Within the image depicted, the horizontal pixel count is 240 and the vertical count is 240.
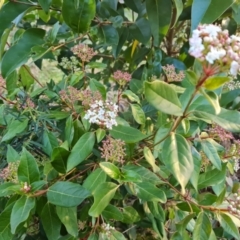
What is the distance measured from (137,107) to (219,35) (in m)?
0.32

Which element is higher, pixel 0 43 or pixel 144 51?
pixel 0 43

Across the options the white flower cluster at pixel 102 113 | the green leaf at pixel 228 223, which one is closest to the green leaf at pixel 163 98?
the white flower cluster at pixel 102 113

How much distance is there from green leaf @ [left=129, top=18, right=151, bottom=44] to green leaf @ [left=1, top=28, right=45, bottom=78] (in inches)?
8.6

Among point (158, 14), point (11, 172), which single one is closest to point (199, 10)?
point (158, 14)

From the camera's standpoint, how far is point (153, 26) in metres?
1.00

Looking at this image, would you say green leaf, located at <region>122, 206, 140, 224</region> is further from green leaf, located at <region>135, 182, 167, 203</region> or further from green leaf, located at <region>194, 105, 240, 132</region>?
green leaf, located at <region>194, 105, 240, 132</region>

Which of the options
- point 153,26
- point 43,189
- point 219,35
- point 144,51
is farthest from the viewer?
point 144,51

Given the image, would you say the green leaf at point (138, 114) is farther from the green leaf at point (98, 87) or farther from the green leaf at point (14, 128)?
the green leaf at point (14, 128)

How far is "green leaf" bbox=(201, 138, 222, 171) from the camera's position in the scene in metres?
0.81

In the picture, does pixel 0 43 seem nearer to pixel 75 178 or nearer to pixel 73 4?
pixel 73 4

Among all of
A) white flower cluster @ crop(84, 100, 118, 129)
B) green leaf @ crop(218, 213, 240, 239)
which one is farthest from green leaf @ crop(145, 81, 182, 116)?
green leaf @ crop(218, 213, 240, 239)

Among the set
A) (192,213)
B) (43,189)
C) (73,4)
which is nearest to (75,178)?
(43,189)

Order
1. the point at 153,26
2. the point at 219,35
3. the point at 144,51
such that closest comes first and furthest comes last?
the point at 219,35 → the point at 153,26 → the point at 144,51

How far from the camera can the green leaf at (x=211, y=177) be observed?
2.92 feet
